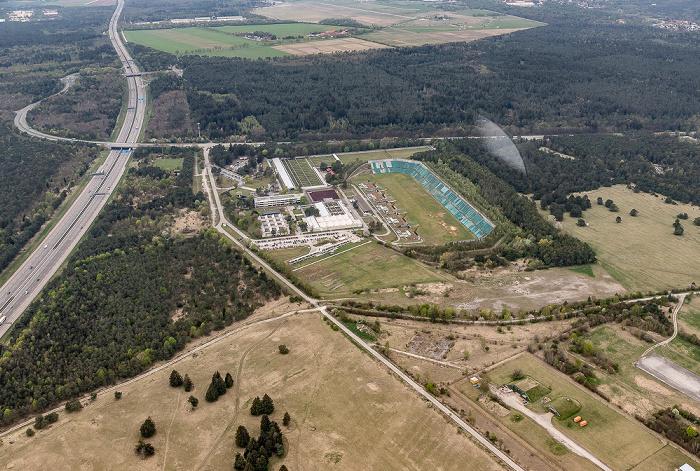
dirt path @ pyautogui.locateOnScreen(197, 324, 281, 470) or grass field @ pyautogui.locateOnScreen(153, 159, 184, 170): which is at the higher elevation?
grass field @ pyautogui.locateOnScreen(153, 159, 184, 170)

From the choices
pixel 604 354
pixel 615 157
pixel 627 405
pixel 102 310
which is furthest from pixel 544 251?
pixel 102 310

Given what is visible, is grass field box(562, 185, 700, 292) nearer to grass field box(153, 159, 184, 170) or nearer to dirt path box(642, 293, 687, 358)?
dirt path box(642, 293, 687, 358)

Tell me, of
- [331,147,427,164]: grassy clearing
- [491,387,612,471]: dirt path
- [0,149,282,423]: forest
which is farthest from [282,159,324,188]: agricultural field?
[491,387,612,471]: dirt path

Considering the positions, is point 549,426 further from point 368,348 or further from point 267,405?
point 267,405

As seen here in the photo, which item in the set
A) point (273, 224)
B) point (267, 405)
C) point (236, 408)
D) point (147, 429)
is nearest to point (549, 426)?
point (267, 405)

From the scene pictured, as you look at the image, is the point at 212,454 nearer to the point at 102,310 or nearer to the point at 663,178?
the point at 102,310

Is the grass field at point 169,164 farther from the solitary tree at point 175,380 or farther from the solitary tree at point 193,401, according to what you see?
the solitary tree at point 193,401

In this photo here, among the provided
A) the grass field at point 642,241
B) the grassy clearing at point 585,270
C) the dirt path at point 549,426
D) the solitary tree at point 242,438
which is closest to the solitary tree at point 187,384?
the solitary tree at point 242,438
